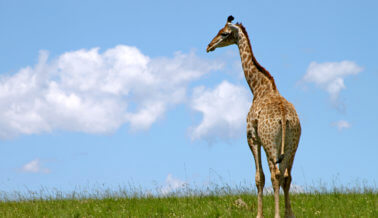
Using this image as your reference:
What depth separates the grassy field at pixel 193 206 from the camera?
41.1ft

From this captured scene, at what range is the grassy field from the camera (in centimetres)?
1252

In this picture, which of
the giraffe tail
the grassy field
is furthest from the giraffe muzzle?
the grassy field

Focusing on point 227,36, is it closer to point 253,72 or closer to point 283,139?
point 253,72

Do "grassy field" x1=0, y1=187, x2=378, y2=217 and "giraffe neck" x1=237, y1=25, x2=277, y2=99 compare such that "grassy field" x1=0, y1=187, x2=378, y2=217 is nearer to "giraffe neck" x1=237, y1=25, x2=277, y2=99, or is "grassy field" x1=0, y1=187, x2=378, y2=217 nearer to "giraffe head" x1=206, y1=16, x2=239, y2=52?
"giraffe neck" x1=237, y1=25, x2=277, y2=99

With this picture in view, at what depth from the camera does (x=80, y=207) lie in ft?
47.6

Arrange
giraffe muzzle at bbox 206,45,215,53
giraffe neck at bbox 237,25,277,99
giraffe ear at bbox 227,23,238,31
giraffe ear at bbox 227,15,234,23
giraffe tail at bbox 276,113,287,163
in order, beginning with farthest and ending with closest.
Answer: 1. giraffe muzzle at bbox 206,45,215,53
2. giraffe ear at bbox 227,15,234,23
3. giraffe ear at bbox 227,23,238,31
4. giraffe neck at bbox 237,25,277,99
5. giraffe tail at bbox 276,113,287,163

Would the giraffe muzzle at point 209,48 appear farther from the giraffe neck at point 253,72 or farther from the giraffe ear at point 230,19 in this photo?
the giraffe neck at point 253,72

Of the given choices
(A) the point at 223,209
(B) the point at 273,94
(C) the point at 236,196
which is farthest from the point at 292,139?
(C) the point at 236,196

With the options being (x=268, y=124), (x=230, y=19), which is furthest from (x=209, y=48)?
(x=268, y=124)

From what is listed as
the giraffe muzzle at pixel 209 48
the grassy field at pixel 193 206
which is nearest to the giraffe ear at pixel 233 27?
the giraffe muzzle at pixel 209 48

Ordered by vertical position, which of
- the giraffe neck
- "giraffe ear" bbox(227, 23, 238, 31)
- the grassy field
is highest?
"giraffe ear" bbox(227, 23, 238, 31)

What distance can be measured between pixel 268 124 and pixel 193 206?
4342 millimetres

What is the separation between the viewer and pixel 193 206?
13609mm

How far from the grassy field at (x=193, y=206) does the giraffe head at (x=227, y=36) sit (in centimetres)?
437
